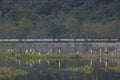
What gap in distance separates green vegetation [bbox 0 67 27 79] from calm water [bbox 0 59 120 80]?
430 millimetres

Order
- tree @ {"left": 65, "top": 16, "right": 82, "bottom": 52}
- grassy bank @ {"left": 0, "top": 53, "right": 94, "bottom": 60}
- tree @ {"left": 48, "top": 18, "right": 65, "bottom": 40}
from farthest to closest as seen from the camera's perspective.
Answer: tree @ {"left": 65, "top": 16, "right": 82, "bottom": 52}, tree @ {"left": 48, "top": 18, "right": 65, "bottom": 40}, grassy bank @ {"left": 0, "top": 53, "right": 94, "bottom": 60}

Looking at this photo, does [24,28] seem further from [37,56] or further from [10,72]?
[10,72]

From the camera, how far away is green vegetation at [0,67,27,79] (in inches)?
1362

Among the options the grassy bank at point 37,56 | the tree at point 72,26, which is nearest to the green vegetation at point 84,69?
the grassy bank at point 37,56

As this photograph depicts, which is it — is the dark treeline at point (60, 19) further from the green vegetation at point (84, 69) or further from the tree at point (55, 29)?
the green vegetation at point (84, 69)

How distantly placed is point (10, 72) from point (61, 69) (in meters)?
3.72

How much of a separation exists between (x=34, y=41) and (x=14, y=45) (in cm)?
397

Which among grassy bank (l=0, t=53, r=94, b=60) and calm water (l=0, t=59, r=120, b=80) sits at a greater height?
grassy bank (l=0, t=53, r=94, b=60)

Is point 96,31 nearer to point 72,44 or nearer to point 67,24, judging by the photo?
point 67,24

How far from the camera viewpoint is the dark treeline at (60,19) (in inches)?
2781

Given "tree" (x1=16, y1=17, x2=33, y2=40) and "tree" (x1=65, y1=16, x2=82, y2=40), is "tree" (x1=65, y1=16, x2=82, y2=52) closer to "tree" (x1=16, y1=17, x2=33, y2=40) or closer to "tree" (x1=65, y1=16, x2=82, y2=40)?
"tree" (x1=65, y1=16, x2=82, y2=40)

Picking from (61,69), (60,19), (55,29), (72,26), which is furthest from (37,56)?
(60,19)

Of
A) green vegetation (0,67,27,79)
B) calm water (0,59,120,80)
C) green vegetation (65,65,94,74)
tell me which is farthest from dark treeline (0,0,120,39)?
green vegetation (0,67,27,79)

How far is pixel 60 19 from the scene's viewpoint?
76.9m
